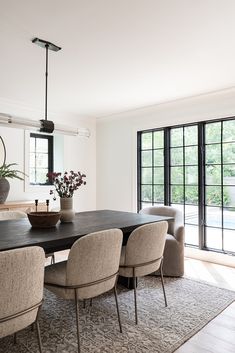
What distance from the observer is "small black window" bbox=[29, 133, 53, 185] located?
4.81 meters

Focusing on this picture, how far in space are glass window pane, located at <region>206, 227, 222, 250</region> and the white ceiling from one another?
6.59 feet

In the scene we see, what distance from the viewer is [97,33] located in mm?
2334

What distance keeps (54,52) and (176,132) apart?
246 centimetres

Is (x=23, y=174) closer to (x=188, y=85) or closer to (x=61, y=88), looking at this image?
(x=61, y=88)

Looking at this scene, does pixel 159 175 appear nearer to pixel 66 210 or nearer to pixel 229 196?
pixel 229 196

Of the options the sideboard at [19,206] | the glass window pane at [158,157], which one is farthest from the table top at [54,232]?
the glass window pane at [158,157]

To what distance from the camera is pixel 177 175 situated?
446 centimetres

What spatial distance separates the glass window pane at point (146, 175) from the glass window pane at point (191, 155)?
0.73 m

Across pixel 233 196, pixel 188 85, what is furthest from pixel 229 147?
pixel 188 85

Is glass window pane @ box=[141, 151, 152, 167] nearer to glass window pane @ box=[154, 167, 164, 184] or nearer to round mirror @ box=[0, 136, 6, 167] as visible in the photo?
glass window pane @ box=[154, 167, 164, 184]

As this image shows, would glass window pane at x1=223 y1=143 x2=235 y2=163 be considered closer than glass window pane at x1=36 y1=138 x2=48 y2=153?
Yes

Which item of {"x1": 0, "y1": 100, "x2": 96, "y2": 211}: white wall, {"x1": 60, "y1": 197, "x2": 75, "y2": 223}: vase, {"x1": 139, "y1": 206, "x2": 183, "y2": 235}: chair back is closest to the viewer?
{"x1": 60, "y1": 197, "x2": 75, "y2": 223}: vase

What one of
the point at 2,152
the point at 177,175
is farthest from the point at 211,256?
the point at 2,152

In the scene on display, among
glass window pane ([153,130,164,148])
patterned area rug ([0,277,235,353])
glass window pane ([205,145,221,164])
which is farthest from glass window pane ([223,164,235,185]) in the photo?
patterned area rug ([0,277,235,353])
